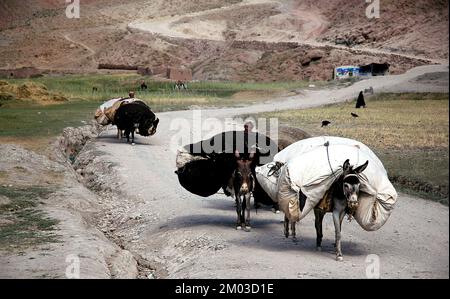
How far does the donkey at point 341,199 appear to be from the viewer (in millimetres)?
12125

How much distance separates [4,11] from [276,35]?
42.7 m

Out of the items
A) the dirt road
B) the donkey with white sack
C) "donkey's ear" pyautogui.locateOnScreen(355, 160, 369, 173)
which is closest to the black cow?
the dirt road

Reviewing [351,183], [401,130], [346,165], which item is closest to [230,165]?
[346,165]

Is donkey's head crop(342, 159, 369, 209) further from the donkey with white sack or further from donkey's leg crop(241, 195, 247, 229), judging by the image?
donkey's leg crop(241, 195, 247, 229)

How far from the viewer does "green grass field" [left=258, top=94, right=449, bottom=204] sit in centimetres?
2017

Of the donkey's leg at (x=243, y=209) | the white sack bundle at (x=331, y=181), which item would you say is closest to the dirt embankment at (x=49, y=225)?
the donkey's leg at (x=243, y=209)

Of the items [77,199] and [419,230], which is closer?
[419,230]

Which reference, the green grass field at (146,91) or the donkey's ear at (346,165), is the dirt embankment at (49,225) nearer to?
the donkey's ear at (346,165)

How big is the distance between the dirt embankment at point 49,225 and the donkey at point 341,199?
3633 mm
